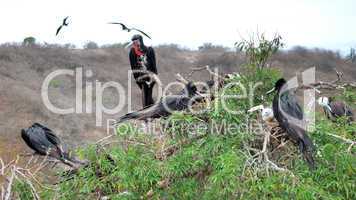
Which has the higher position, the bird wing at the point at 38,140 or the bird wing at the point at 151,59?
the bird wing at the point at 151,59

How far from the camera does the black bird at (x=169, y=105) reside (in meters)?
4.38

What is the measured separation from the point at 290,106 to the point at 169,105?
957 millimetres

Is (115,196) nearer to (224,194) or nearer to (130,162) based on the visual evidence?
(130,162)

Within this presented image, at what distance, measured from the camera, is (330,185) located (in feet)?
11.2

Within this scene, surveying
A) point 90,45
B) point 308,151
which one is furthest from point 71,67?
point 308,151

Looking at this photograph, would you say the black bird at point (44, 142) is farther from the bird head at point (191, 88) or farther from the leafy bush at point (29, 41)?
the leafy bush at point (29, 41)

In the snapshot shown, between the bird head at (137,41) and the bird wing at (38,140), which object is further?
the bird head at (137,41)

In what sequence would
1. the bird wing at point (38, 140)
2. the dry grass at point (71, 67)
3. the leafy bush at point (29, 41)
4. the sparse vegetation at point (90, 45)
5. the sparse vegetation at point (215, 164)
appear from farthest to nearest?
the sparse vegetation at point (90, 45), the leafy bush at point (29, 41), the dry grass at point (71, 67), the bird wing at point (38, 140), the sparse vegetation at point (215, 164)

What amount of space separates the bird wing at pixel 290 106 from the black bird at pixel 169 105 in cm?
71

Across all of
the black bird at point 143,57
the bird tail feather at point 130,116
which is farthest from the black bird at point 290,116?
the black bird at point 143,57

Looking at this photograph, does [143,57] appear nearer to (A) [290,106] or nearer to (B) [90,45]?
(A) [290,106]

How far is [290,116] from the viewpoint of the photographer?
371cm

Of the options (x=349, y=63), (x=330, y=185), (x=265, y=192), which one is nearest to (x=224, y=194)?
(x=265, y=192)

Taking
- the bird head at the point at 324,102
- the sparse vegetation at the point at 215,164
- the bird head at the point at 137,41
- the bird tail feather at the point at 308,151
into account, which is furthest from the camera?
the bird head at the point at 324,102
